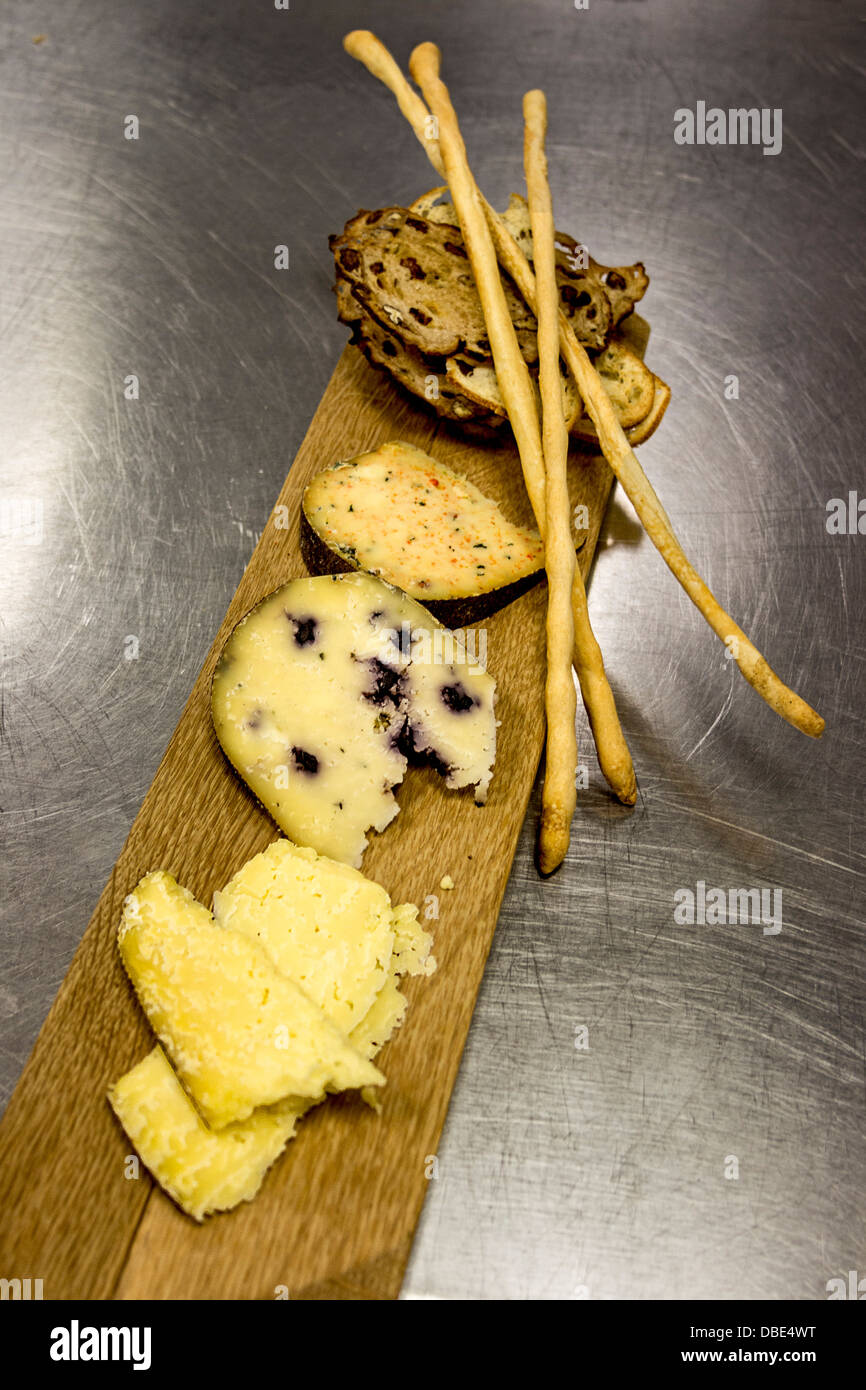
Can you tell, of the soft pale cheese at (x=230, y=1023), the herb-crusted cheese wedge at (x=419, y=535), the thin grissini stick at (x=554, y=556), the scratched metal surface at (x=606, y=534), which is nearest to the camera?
the soft pale cheese at (x=230, y=1023)

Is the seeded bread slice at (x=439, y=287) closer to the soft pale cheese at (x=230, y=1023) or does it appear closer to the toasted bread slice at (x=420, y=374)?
the toasted bread slice at (x=420, y=374)

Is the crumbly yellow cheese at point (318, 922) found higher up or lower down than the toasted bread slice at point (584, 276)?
lower down

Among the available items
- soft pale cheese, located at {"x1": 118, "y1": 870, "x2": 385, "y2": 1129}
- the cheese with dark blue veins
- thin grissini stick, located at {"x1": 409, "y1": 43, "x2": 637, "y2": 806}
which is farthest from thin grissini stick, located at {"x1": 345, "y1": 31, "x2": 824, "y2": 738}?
soft pale cheese, located at {"x1": 118, "y1": 870, "x2": 385, "y2": 1129}

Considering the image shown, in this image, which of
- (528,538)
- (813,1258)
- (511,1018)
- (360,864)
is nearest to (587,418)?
(528,538)

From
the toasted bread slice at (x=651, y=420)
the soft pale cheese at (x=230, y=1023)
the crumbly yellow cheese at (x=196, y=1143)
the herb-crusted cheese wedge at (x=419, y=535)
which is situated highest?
the toasted bread slice at (x=651, y=420)

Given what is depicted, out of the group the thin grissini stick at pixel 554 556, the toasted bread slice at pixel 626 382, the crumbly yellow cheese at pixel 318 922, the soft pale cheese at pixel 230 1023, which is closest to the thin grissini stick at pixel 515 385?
the thin grissini stick at pixel 554 556
